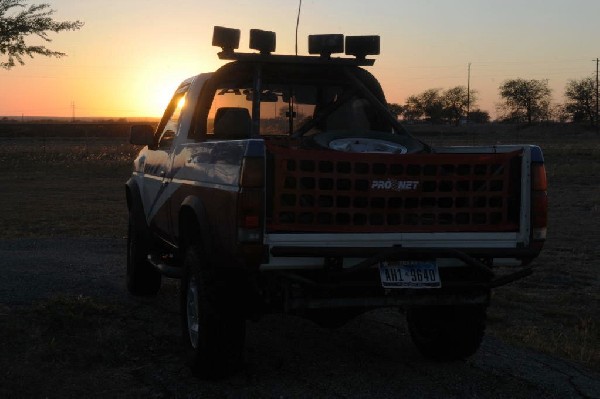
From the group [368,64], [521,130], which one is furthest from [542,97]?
[368,64]

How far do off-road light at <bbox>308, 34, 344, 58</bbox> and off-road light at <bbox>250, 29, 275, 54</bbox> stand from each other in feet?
1.17

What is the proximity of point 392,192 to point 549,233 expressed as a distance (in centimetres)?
1092

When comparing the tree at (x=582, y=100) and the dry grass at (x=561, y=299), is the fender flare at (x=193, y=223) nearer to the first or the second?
the dry grass at (x=561, y=299)

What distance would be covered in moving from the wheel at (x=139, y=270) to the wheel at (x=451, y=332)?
3103mm

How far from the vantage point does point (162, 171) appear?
7.05m

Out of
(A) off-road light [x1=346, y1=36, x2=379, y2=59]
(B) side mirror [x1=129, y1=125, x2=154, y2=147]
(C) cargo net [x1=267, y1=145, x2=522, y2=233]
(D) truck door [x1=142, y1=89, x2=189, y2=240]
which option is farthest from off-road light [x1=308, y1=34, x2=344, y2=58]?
(C) cargo net [x1=267, y1=145, x2=522, y2=233]

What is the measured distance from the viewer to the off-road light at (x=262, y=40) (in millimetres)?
6539

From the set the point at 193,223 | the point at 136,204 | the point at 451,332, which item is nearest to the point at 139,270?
the point at 136,204

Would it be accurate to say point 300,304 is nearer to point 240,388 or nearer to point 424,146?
point 240,388

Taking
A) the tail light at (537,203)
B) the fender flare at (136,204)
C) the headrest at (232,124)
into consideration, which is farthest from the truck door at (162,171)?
the tail light at (537,203)

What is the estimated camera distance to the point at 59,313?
7.10m

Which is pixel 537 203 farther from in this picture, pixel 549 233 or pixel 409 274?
pixel 549 233

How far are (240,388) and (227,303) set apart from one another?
560mm

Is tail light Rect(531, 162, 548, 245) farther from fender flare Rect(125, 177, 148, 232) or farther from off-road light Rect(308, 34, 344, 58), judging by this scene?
fender flare Rect(125, 177, 148, 232)
